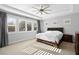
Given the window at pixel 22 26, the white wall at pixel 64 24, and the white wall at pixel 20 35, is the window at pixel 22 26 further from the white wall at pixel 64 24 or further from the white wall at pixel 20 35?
the white wall at pixel 64 24

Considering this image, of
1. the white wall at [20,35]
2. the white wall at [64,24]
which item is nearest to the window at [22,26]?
the white wall at [20,35]

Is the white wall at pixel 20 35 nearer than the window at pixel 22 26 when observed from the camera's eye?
No

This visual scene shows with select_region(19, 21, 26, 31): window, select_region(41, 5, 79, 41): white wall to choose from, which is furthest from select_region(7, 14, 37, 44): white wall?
select_region(41, 5, 79, 41): white wall

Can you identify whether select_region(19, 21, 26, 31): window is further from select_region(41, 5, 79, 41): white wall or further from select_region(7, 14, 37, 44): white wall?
select_region(41, 5, 79, 41): white wall

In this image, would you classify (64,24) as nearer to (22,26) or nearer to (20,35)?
(22,26)

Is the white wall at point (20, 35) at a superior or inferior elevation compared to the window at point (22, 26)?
inferior

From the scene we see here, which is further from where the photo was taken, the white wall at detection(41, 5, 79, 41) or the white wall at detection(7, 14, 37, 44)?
the white wall at detection(7, 14, 37, 44)

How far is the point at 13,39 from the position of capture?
105 inches

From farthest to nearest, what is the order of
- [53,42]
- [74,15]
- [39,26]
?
[53,42] → [39,26] → [74,15]

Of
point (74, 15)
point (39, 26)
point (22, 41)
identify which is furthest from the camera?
point (22, 41)

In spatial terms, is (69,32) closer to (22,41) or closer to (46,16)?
(46,16)
